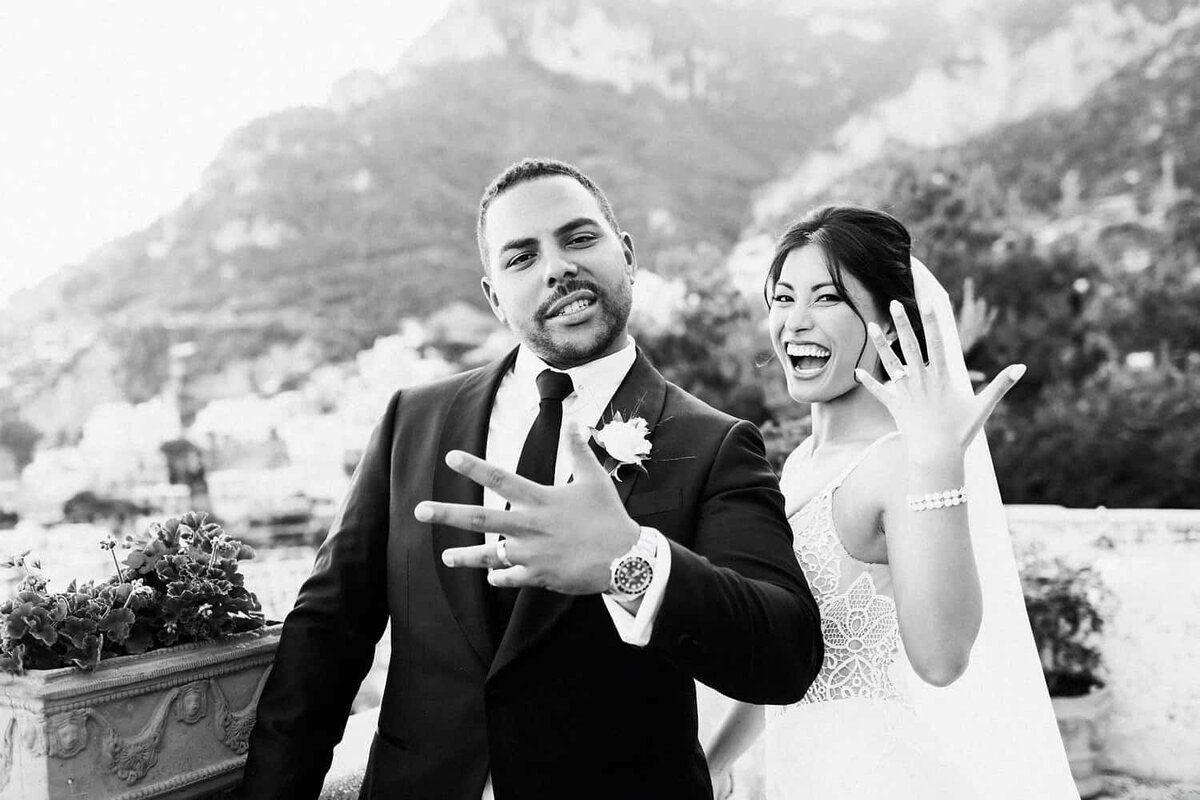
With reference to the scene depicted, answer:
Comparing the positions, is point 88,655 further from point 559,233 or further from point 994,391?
point 994,391

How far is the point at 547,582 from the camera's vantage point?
1271mm

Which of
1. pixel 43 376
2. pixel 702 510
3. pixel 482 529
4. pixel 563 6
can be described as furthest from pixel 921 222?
pixel 563 6

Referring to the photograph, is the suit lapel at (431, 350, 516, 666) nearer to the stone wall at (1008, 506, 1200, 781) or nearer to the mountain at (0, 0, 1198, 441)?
the stone wall at (1008, 506, 1200, 781)

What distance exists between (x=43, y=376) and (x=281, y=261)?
7.51 meters

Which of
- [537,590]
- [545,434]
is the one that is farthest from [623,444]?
[537,590]

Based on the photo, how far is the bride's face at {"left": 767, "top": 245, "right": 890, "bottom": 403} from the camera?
235 cm

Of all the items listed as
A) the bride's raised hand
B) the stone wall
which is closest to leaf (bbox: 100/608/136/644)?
the bride's raised hand

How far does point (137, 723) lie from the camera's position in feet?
5.70

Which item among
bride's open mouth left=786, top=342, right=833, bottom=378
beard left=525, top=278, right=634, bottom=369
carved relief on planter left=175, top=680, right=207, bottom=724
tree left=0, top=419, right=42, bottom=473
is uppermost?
tree left=0, top=419, right=42, bottom=473

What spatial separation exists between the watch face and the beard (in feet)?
2.33

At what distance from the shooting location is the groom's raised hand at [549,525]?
123 cm

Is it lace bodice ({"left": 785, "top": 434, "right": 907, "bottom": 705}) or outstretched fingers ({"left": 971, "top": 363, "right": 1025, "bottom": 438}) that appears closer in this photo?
outstretched fingers ({"left": 971, "top": 363, "right": 1025, "bottom": 438})

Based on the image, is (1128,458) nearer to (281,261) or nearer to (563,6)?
(281,261)

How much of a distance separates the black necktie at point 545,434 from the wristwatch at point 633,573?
503 mm
